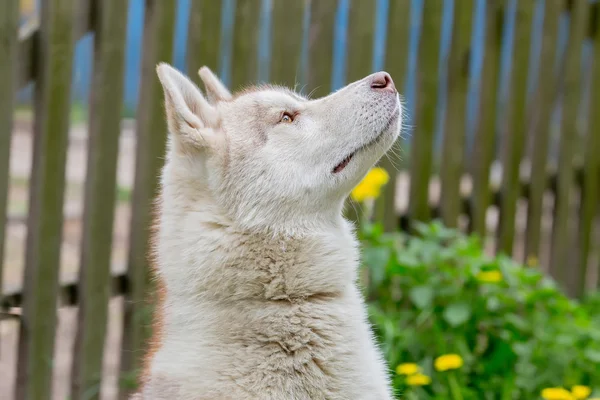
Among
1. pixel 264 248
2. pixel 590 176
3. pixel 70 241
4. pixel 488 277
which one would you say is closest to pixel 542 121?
pixel 590 176

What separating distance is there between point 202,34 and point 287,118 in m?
1.37

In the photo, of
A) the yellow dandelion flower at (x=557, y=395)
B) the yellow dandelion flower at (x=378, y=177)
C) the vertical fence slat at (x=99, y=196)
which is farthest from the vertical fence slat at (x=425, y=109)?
the vertical fence slat at (x=99, y=196)

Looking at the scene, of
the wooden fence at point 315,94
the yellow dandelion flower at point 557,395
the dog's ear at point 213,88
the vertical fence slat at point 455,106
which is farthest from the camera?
the vertical fence slat at point 455,106

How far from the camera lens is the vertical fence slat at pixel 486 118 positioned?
17.3 feet

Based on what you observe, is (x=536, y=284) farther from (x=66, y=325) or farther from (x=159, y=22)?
(x=66, y=325)

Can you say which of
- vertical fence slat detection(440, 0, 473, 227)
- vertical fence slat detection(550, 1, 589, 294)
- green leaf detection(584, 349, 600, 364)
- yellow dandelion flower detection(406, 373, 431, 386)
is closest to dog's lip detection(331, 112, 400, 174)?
yellow dandelion flower detection(406, 373, 431, 386)

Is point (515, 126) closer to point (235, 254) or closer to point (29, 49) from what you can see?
point (29, 49)

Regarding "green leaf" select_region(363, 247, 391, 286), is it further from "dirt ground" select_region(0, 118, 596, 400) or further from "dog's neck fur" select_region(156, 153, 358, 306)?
"dog's neck fur" select_region(156, 153, 358, 306)

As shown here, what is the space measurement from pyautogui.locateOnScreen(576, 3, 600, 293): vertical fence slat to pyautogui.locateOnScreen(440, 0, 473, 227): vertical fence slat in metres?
1.38

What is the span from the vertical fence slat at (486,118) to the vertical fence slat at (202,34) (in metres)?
1.87

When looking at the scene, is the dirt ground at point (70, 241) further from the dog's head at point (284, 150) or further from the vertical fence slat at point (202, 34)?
the dog's head at point (284, 150)

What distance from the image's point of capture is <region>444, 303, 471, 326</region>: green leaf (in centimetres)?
389

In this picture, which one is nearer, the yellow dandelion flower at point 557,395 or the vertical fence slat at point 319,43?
the yellow dandelion flower at point 557,395

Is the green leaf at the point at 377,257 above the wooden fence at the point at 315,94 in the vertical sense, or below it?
below
